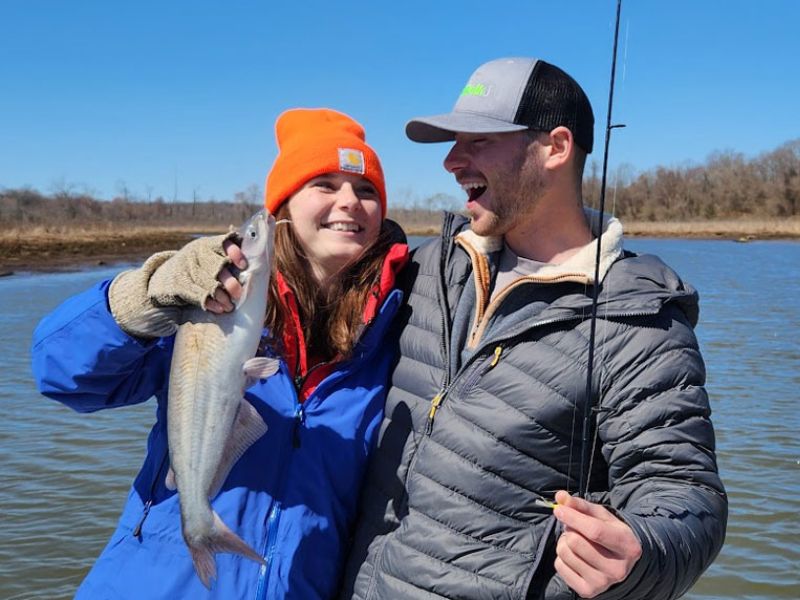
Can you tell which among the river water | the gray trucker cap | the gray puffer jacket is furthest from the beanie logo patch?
the river water

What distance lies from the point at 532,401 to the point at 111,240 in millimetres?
59901

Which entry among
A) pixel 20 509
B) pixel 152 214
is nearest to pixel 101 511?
pixel 20 509

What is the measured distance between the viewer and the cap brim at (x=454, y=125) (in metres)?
3.40

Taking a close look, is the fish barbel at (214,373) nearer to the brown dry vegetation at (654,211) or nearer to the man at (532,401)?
the man at (532,401)

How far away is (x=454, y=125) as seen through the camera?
3.45 metres

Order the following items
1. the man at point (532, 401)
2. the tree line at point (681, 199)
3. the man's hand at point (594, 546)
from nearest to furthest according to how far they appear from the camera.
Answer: the man's hand at point (594, 546), the man at point (532, 401), the tree line at point (681, 199)

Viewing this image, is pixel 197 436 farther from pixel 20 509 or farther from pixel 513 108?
pixel 20 509

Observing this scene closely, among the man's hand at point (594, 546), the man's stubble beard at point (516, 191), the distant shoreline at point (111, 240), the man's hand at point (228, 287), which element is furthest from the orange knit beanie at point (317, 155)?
the distant shoreline at point (111, 240)

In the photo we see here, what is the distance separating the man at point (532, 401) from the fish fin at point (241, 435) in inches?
23.0

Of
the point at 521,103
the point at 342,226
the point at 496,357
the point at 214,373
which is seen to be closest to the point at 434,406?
the point at 496,357

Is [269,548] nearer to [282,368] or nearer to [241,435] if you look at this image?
[241,435]

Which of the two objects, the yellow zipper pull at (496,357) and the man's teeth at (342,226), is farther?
the man's teeth at (342,226)

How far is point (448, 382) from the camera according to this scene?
330 centimetres

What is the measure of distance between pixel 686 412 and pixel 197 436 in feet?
6.02
